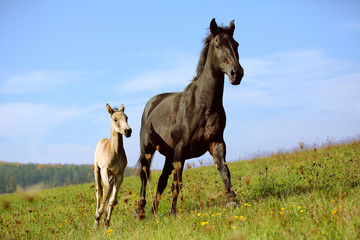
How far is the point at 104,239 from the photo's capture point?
5715 millimetres

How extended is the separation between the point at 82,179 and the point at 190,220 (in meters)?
15.2

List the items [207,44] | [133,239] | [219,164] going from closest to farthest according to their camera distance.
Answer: [133,239] → [219,164] → [207,44]

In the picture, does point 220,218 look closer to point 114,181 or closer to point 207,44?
point 114,181

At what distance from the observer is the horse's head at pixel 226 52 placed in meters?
5.75

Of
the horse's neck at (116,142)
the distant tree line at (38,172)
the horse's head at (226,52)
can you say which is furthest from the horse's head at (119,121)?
the distant tree line at (38,172)

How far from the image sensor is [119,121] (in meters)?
6.65

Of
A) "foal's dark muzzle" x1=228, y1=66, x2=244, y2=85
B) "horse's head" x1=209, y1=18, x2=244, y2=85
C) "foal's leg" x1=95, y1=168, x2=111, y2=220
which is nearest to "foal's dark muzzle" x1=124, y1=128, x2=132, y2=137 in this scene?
"foal's leg" x1=95, y1=168, x2=111, y2=220

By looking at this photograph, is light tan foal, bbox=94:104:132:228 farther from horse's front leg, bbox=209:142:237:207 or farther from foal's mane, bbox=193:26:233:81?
horse's front leg, bbox=209:142:237:207

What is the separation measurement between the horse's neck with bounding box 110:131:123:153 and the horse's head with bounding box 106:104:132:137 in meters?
0.14

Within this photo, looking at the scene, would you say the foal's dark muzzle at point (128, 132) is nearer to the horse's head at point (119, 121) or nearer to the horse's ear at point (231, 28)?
the horse's head at point (119, 121)

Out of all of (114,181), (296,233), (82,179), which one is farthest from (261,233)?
(82,179)

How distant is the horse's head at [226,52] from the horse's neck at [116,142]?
8.04 feet

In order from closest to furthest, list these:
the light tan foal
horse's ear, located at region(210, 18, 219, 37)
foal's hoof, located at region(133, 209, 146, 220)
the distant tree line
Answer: foal's hoof, located at region(133, 209, 146, 220) → horse's ear, located at region(210, 18, 219, 37) → the light tan foal → the distant tree line

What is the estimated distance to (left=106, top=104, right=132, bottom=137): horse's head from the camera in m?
6.43
